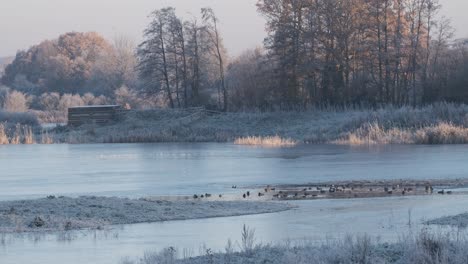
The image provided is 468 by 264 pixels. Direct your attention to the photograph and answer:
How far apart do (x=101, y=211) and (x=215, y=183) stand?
→ 901 cm

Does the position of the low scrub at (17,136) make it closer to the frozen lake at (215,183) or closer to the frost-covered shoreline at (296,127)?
the frost-covered shoreline at (296,127)

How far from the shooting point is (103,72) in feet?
432

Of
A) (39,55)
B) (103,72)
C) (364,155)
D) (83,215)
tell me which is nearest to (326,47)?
(364,155)

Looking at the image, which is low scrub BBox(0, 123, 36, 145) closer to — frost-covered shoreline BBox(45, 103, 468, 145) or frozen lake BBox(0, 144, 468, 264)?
frost-covered shoreline BBox(45, 103, 468, 145)

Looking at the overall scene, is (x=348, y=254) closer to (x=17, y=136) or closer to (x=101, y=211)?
(x=101, y=211)

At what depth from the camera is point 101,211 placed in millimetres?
19875

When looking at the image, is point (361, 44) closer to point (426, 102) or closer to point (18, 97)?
point (426, 102)

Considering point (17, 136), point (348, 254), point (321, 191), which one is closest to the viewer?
point (348, 254)

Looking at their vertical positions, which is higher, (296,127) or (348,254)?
(296,127)

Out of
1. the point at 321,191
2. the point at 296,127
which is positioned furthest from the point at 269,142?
the point at 321,191

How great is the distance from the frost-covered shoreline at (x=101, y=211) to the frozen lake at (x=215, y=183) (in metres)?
0.74

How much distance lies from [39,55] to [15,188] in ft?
437

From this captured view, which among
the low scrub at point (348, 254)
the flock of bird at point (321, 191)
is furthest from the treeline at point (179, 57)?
the low scrub at point (348, 254)

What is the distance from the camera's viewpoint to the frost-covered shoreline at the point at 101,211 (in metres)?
18.3
